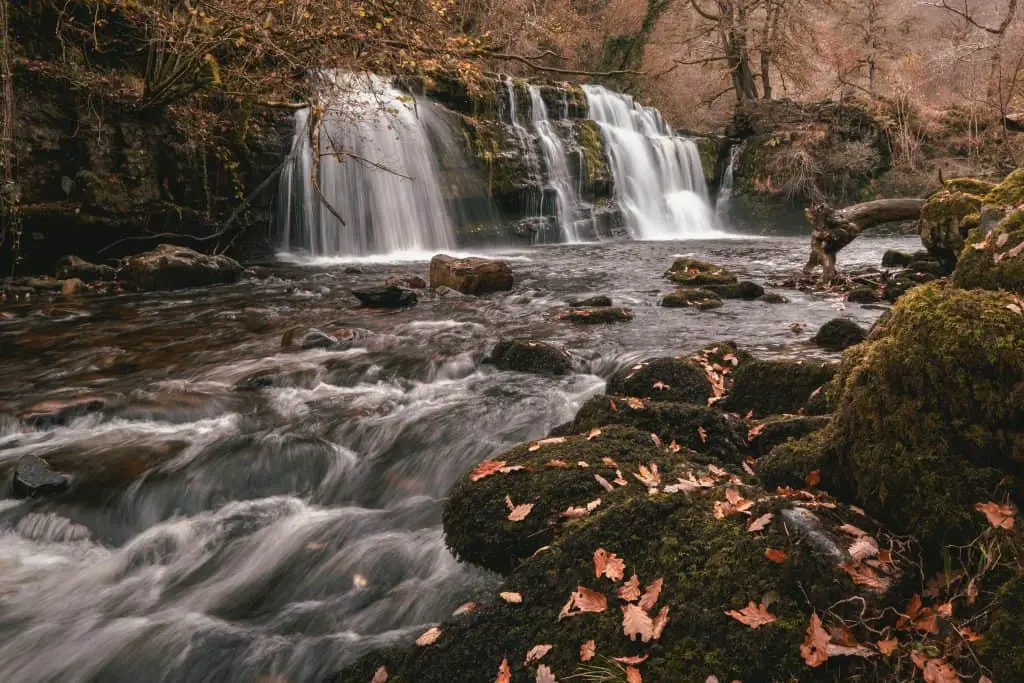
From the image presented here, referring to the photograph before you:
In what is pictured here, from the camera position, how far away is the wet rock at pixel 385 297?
10445 millimetres

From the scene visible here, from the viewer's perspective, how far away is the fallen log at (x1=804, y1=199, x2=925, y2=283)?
10172 mm

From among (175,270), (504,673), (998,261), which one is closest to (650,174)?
(175,270)

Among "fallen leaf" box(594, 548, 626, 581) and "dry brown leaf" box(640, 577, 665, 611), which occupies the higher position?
"fallen leaf" box(594, 548, 626, 581)

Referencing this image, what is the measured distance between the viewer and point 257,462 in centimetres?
505

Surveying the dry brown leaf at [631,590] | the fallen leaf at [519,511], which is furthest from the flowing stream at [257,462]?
the dry brown leaf at [631,590]

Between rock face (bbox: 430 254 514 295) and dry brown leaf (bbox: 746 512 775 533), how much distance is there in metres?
9.54

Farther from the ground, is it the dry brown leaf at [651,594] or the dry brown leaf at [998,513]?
the dry brown leaf at [998,513]

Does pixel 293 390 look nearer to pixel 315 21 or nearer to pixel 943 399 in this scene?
pixel 943 399

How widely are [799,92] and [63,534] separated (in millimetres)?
32673

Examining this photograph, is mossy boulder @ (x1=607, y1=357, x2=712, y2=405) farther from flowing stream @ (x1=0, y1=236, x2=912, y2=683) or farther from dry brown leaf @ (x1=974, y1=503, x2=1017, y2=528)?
dry brown leaf @ (x1=974, y1=503, x2=1017, y2=528)

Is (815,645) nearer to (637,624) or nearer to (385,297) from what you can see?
(637,624)

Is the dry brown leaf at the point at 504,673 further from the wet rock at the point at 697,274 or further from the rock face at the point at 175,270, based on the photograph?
the rock face at the point at 175,270

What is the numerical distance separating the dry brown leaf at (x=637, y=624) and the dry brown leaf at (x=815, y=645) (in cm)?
47

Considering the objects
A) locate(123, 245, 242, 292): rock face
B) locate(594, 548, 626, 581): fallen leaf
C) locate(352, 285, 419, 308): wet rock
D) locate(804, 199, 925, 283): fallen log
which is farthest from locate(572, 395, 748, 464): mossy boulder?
locate(123, 245, 242, 292): rock face
